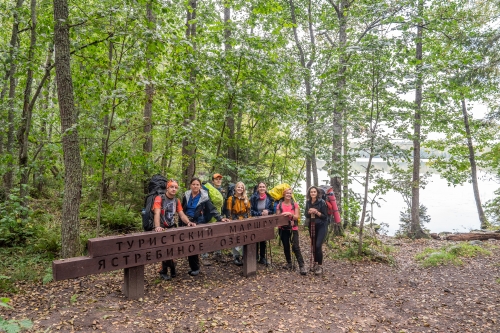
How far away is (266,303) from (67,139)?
4753 millimetres

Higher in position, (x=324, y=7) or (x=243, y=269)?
(x=324, y=7)

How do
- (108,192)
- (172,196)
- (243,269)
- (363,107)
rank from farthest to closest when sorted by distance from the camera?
1. (108,192)
2. (363,107)
3. (243,269)
4. (172,196)

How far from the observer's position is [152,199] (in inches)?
217

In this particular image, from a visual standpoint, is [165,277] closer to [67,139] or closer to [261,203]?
[261,203]

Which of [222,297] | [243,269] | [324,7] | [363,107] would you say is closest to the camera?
[222,297]

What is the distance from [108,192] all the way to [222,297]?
7793 mm

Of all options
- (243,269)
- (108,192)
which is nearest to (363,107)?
(243,269)

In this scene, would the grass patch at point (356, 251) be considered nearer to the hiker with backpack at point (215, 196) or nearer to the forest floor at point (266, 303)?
the forest floor at point (266, 303)

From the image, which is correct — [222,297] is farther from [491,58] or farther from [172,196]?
[491,58]

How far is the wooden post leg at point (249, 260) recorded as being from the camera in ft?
21.3

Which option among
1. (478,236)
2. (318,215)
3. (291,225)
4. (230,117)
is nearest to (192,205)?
(291,225)

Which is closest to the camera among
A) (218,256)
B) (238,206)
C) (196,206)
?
(196,206)

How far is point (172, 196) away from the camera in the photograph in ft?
18.8

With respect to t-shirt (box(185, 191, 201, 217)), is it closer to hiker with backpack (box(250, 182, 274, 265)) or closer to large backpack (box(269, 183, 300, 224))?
hiker with backpack (box(250, 182, 274, 265))
